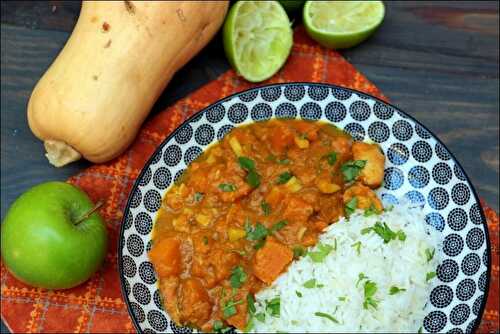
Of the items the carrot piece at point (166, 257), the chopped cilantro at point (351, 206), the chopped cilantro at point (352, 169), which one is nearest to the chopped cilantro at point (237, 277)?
the carrot piece at point (166, 257)

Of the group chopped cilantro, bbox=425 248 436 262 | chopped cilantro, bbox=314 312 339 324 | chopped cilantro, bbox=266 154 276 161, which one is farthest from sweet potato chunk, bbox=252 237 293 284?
chopped cilantro, bbox=425 248 436 262

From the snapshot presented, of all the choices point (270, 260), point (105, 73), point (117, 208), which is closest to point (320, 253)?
point (270, 260)

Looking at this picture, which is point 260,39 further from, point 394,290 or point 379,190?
point 394,290

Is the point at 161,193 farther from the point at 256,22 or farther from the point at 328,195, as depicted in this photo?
the point at 256,22

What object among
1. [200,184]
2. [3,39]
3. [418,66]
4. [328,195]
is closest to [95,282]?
[200,184]

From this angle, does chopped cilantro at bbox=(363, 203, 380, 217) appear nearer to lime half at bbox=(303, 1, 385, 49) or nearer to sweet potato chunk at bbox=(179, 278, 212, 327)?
sweet potato chunk at bbox=(179, 278, 212, 327)

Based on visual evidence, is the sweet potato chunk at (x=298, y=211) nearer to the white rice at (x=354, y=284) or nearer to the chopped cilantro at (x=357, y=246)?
the white rice at (x=354, y=284)
